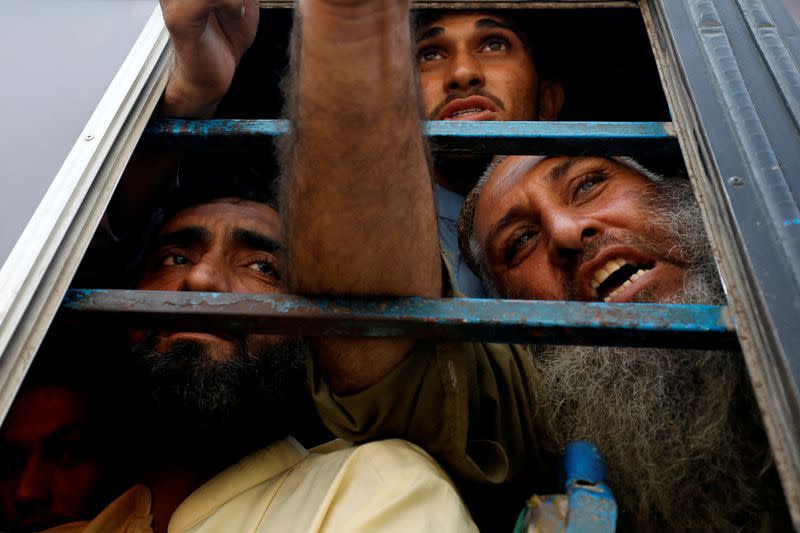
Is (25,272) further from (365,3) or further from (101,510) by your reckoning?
(101,510)

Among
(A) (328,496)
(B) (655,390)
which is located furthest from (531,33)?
(A) (328,496)

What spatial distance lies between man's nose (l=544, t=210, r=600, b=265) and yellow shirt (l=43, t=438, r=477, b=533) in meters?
0.73

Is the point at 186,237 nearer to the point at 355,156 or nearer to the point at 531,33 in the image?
the point at 355,156

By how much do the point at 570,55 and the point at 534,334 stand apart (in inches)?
63.1

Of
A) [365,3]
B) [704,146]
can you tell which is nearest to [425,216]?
[365,3]

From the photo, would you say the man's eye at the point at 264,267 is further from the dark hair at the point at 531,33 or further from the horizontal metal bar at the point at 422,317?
the dark hair at the point at 531,33

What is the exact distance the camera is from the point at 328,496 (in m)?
1.25

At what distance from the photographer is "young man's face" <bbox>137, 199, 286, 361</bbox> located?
192 cm

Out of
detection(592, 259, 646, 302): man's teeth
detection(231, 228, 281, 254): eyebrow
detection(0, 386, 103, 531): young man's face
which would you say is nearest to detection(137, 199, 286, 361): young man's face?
detection(231, 228, 281, 254): eyebrow

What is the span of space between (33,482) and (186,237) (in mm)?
718

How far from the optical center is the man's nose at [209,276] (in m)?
1.78

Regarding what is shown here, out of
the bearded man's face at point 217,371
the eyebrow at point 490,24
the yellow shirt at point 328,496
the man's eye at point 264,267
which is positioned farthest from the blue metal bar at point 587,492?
the eyebrow at point 490,24

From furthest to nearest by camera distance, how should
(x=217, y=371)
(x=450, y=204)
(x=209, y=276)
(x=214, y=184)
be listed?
1. (x=450, y=204)
2. (x=214, y=184)
3. (x=209, y=276)
4. (x=217, y=371)

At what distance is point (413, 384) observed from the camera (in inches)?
50.9
